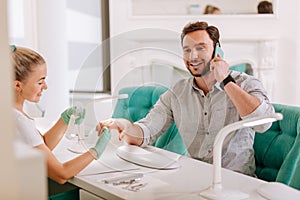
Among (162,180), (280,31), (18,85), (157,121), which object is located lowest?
(162,180)

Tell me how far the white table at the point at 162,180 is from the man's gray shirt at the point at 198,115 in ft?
0.17

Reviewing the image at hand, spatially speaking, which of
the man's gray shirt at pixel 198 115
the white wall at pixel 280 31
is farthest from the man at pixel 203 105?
the white wall at pixel 280 31

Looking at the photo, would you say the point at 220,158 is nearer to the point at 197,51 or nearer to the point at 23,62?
the point at 197,51

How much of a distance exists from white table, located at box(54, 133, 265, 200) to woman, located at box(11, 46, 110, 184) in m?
0.03

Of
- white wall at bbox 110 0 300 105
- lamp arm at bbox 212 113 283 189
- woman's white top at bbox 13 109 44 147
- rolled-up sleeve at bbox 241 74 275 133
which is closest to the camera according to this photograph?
lamp arm at bbox 212 113 283 189

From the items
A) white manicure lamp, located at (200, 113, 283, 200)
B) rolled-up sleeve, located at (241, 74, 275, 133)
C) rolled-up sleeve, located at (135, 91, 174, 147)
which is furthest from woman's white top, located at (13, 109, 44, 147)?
rolled-up sleeve, located at (241, 74, 275, 133)

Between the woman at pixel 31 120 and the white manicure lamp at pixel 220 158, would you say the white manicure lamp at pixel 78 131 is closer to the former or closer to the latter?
the woman at pixel 31 120

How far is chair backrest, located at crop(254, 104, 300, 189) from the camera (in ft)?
3.96

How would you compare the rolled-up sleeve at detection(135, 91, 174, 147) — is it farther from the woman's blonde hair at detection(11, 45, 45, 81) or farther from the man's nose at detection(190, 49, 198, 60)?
the woman's blonde hair at detection(11, 45, 45, 81)

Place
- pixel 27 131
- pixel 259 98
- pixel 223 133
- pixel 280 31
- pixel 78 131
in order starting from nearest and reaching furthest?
pixel 223 133
pixel 27 131
pixel 259 98
pixel 78 131
pixel 280 31

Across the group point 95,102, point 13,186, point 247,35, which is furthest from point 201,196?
point 247,35

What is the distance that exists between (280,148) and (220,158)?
338mm

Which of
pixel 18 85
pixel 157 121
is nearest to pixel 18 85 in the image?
pixel 18 85

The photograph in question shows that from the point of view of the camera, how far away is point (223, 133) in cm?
101
